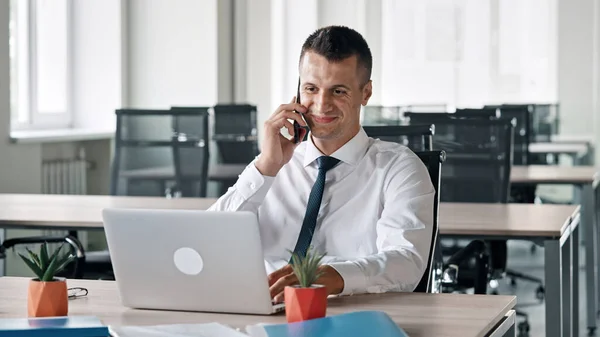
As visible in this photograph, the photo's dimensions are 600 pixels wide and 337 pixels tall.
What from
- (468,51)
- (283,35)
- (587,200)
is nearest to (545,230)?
(587,200)

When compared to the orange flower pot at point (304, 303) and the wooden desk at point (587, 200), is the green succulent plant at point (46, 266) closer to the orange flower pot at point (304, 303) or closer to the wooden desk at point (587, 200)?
the orange flower pot at point (304, 303)

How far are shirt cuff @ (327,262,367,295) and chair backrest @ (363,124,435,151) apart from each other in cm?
141

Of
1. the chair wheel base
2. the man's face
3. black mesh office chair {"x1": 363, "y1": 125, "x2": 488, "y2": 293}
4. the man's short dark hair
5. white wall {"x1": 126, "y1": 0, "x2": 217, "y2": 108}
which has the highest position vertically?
white wall {"x1": 126, "y1": 0, "x2": 217, "y2": 108}

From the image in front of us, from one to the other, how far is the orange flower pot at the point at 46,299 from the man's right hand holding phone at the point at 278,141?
0.70m

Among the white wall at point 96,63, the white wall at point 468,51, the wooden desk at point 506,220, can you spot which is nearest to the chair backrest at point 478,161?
the wooden desk at point 506,220

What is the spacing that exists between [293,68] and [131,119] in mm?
5240

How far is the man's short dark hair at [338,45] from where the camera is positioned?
2.34 m

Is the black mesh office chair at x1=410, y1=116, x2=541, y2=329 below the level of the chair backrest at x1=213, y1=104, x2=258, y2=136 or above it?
below

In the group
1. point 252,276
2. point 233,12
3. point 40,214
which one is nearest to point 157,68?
point 233,12

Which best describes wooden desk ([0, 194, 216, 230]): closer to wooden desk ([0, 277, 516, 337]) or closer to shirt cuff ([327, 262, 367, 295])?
wooden desk ([0, 277, 516, 337])

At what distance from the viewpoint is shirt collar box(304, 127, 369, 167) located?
2.48m

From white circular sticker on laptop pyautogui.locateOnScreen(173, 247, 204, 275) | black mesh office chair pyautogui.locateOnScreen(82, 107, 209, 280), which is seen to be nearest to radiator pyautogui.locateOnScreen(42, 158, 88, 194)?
black mesh office chair pyautogui.locateOnScreen(82, 107, 209, 280)

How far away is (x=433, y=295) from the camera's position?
212cm

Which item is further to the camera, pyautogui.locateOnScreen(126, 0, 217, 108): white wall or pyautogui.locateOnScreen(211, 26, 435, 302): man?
pyautogui.locateOnScreen(126, 0, 217, 108): white wall
